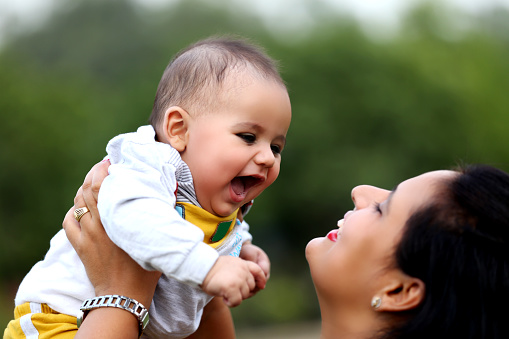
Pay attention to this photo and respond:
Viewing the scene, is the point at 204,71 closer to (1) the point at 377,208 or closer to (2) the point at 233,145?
(2) the point at 233,145

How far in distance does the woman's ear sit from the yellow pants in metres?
1.18

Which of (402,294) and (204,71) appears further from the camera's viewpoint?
(204,71)

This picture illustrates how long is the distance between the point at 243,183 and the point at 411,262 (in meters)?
0.77

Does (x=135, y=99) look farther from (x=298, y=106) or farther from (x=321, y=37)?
(x=321, y=37)

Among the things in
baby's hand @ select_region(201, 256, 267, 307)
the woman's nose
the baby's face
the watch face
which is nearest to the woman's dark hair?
the woman's nose

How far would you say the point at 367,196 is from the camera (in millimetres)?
2521

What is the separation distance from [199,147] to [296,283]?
48.1ft

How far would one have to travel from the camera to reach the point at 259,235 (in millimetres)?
16750

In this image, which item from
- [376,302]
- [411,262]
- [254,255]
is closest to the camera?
[411,262]

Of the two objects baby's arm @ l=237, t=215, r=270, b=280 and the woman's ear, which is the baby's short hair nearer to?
baby's arm @ l=237, t=215, r=270, b=280

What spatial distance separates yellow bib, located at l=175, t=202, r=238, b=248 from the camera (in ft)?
7.97

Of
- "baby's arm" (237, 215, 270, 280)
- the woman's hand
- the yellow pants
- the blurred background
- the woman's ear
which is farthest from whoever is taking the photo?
the blurred background

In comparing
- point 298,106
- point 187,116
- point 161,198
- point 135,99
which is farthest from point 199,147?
point 298,106

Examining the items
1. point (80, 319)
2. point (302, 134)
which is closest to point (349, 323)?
point (80, 319)
